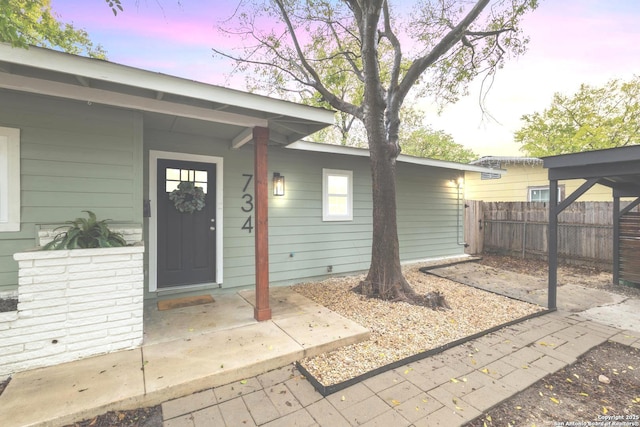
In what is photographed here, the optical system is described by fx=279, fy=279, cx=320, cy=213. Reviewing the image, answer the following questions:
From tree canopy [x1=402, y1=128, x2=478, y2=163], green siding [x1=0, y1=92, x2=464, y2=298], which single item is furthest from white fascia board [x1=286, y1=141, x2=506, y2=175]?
tree canopy [x1=402, y1=128, x2=478, y2=163]

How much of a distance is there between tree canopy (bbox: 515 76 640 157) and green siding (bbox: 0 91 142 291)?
14.3 m

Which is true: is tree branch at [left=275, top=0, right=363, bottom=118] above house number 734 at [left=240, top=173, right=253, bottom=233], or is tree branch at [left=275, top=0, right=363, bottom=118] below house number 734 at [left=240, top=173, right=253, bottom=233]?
above

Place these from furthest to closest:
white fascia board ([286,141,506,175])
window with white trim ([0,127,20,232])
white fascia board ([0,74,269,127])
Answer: white fascia board ([286,141,506,175]) < window with white trim ([0,127,20,232]) < white fascia board ([0,74,269,127])

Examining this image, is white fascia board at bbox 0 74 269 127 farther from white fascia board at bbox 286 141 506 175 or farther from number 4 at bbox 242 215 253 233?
number 4 at bbox 242 215 253 233

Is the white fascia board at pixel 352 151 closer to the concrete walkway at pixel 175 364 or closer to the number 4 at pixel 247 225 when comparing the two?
the number 4 at pixel 247 225

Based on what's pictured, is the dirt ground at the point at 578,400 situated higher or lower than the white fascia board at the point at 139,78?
lower

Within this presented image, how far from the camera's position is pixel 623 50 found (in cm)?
761

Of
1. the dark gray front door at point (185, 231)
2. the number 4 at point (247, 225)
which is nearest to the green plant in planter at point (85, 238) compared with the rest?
the dark gray front door at point (185, 231)

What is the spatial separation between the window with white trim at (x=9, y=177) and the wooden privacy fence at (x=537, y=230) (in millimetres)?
9429

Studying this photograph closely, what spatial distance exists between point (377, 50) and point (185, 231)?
13.7ft

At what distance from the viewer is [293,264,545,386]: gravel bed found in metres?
2.48

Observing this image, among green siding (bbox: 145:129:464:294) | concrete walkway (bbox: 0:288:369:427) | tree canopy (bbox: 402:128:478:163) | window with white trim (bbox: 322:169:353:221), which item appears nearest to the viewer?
concrete walkway (bbox: 0:288:369:427)

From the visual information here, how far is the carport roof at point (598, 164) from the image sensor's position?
335 centimetres

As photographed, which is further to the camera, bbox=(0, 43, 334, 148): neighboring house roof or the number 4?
the number 4
